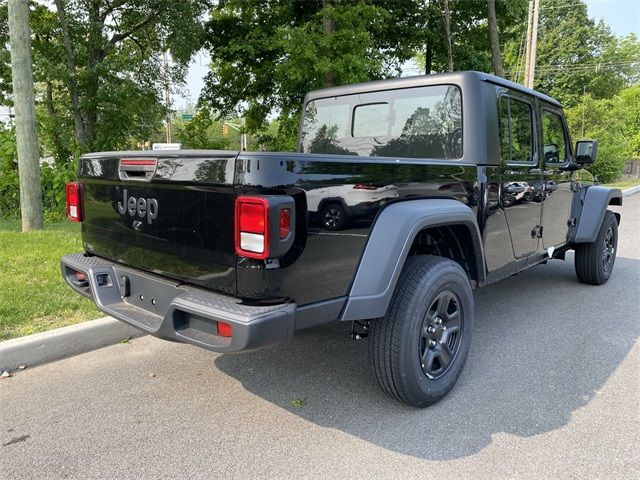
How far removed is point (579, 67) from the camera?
41.2 meters

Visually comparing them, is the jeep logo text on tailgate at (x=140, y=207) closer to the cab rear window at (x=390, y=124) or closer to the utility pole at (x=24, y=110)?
the cab rear window at (x=390, y=124)

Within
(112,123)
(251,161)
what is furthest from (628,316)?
(112,123)

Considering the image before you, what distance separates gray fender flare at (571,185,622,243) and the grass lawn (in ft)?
15.1

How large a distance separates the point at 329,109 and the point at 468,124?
1321 mm

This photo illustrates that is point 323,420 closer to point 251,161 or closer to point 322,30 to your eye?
point 251,161

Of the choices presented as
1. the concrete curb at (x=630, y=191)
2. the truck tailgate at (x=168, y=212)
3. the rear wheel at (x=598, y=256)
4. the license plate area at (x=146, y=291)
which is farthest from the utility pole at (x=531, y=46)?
the license plate area at (x=146, y=291)

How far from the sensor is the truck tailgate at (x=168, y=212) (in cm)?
226

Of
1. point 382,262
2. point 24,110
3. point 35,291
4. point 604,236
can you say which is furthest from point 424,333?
point 24,110

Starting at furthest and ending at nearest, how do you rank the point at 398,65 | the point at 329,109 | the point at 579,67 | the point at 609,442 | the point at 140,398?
the point at 579,67 < the point at 398,65 < the point at 329,109 < the point at 140,398 < the point at 609,442

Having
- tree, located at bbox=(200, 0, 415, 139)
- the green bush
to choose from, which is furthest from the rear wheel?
the green bush

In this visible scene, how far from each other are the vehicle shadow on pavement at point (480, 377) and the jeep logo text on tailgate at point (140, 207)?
4.15ft

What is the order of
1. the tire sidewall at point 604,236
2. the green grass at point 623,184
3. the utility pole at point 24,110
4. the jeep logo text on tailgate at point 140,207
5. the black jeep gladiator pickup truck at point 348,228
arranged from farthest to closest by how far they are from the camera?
the green grass at point 623,184, the utility pole at point 24,110, the tire sidewall at point 604,236, the jeep logo text on tailgate at point 140,207, the black jeep gladiator pickup truck at point 348,228

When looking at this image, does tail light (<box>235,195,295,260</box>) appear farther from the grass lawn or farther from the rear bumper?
the grass lawn

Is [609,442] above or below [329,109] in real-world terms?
below
